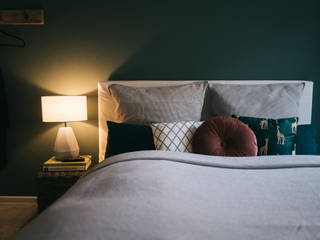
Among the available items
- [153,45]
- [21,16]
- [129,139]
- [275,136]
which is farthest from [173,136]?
[21,16]

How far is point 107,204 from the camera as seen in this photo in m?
0.91

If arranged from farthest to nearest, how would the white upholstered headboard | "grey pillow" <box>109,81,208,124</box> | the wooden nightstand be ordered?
the white upholstered headboard
the wooden nightstand
"grey pillow" <box>109,81,208,124</box>

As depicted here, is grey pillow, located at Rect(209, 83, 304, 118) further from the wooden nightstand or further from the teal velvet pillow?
the wooden nightstand

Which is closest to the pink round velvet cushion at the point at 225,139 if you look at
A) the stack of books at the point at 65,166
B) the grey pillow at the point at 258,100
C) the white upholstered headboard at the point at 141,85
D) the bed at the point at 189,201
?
the bed at the point at 189,201

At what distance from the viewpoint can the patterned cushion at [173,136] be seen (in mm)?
1738

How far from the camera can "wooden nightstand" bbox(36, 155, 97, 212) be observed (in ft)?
7.00

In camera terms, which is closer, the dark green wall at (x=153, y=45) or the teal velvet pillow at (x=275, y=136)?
the teal velvet pillow at (x=275, y=136)

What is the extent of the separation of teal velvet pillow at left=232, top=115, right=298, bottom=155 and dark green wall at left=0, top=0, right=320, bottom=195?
81cm

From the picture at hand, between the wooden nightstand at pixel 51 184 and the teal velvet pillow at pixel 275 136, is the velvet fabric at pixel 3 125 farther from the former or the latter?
the teal velvet pillow at pixel 275 136

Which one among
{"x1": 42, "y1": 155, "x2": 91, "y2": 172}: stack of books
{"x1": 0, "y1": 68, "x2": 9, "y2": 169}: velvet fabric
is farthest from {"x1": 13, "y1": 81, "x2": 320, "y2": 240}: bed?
{"x1": 0, "y1": 68, "x2": 9, "y2": 169}: velvet fabric

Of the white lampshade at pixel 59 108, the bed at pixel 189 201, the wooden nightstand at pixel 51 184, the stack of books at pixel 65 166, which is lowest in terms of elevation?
the wooden nightstand at pixel 51 184

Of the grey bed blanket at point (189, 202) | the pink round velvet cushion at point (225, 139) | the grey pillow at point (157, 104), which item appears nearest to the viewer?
the grey bed blanket at point (189, 202)

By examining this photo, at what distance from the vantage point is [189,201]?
3.12ft

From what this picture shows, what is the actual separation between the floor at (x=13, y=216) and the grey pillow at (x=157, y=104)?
3.90ft
